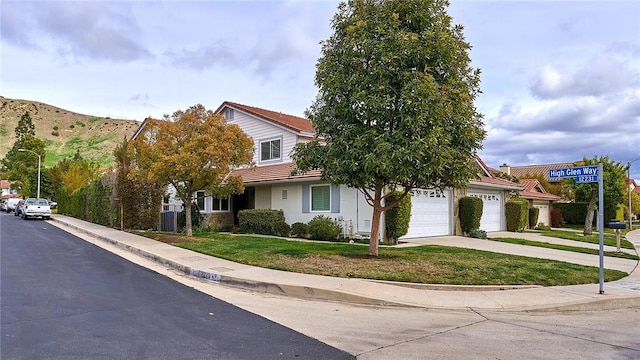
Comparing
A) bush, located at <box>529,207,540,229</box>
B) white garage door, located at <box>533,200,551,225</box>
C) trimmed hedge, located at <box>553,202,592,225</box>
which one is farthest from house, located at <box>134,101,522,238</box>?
trimmed hedge, located at <box>553,202,592,225</box>

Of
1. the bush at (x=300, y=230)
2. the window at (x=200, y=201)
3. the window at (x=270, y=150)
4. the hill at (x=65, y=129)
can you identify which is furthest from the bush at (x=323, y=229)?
the hill at (x=65, y=129)

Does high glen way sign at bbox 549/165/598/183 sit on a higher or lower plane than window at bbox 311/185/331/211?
higher

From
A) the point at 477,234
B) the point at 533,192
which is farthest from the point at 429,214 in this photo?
the point at 533,192

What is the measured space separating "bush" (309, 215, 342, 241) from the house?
0.45m

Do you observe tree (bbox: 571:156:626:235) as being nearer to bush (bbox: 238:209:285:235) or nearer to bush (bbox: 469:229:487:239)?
bush (bbox: 469:229:487:239)

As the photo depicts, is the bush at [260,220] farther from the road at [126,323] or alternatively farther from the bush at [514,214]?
the bush at [514,214]

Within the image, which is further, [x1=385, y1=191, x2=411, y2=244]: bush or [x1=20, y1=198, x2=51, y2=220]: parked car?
[x1=20, y1=198, x2=51, y2=220]: parked car

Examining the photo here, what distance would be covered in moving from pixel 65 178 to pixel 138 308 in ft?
123

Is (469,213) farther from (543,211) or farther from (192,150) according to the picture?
(543,211)

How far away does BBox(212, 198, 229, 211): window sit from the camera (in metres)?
25.8

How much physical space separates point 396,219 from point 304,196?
16.6 ft

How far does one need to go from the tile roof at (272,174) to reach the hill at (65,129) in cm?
8668

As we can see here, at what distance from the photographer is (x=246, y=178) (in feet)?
80.0

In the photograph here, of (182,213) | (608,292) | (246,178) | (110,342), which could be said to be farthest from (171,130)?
(608,292)
